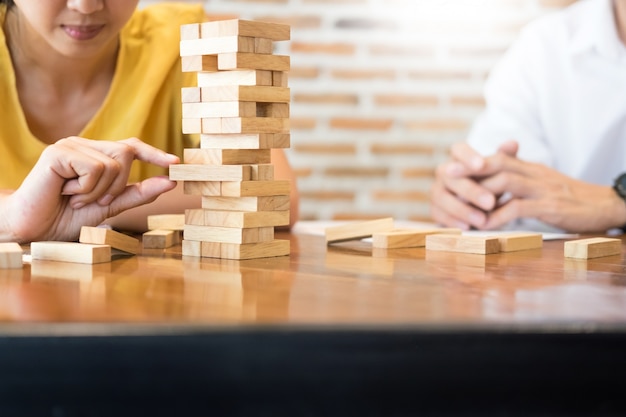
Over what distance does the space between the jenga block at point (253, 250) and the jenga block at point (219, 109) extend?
185mm

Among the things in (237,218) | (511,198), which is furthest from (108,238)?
(511,198)

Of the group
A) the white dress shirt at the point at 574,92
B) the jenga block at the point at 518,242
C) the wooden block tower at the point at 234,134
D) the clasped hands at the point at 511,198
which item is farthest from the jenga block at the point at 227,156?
the white dress shirt at the point at 574,92

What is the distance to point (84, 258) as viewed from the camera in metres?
1.06

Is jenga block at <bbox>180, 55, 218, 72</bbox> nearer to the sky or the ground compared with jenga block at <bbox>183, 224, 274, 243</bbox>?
nearer to the sky

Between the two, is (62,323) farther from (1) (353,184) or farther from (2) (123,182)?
(1) (353,184)

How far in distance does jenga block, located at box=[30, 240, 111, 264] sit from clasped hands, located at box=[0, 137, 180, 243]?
0.44 ft

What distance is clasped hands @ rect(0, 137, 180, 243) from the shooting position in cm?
118

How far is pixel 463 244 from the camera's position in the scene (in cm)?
127

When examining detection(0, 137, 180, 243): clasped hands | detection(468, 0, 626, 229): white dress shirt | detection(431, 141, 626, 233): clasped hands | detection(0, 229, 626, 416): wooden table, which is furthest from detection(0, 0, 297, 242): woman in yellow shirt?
detection(468, 0, 626, 229): white dress shirt

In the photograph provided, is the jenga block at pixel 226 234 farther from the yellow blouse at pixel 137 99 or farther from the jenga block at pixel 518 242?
the yellow blouse at pixel 137 99

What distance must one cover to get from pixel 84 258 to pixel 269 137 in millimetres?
311

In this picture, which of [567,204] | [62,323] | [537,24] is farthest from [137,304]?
[537,24]

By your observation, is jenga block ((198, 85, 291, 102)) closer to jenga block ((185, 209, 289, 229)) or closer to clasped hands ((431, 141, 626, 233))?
jenga block ((185, 209, 289, 229))

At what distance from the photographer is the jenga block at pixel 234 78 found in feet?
3.72
